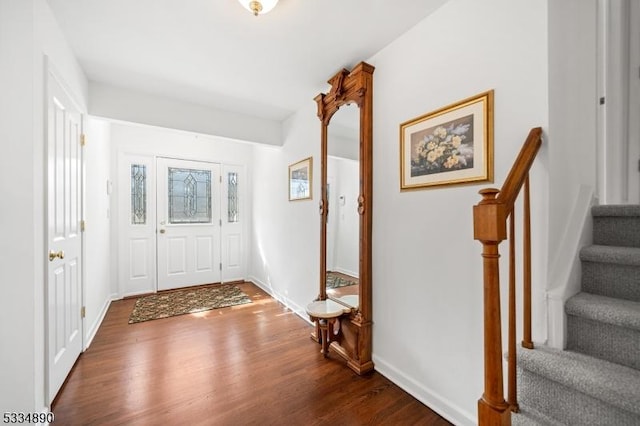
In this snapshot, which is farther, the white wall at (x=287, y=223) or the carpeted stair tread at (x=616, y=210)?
the white wall at (x=287, y=223)

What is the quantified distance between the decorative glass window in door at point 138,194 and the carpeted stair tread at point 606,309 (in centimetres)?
471

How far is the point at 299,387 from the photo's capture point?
6.08 ft

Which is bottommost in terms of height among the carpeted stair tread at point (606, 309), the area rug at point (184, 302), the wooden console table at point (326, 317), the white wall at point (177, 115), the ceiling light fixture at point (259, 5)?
the area rug at point (184, 302)

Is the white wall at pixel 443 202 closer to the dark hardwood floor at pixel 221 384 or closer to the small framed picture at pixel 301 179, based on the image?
the dark hardwood floor at pixel 221 384

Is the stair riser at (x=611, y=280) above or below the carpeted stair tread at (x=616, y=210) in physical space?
below

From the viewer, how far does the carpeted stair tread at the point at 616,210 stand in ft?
4.07

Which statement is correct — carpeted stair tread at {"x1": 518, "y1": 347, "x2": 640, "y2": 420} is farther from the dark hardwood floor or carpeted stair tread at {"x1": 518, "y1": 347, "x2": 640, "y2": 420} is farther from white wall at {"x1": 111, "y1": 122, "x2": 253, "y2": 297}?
white wall at {"x1": 111, "y1": 122, "x2": 253, "y2": 297}

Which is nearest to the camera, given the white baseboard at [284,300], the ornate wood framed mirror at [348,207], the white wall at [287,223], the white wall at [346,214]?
the ornate wood framed mirror at [348,207]

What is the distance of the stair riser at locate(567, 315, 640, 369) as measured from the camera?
0.96 metres

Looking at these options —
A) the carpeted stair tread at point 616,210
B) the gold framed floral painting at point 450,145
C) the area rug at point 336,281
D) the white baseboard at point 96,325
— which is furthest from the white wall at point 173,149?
the carpeted stair tread at point 616,210

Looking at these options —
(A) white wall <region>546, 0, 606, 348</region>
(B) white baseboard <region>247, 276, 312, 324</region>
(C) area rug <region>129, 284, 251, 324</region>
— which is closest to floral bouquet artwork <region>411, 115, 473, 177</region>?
(A) white wall <region>546, 0, 606, 348</region>

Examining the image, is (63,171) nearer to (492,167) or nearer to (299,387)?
(299,387)

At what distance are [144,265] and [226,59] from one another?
10.8 ft

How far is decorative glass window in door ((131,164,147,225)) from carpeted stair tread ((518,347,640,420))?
458cm
